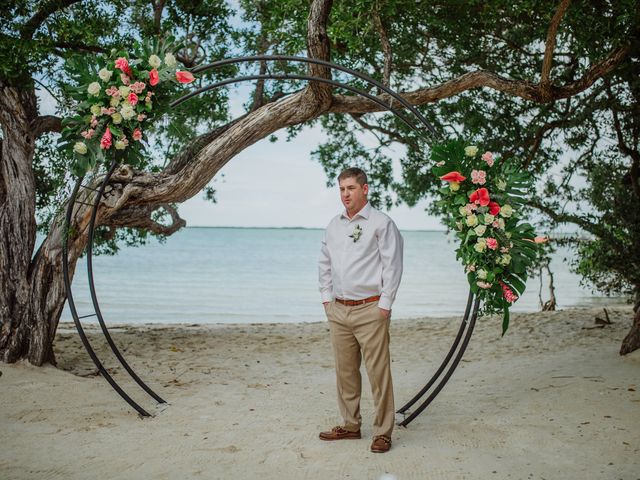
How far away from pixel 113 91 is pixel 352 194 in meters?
2.05

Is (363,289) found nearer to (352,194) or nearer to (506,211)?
(352,194)

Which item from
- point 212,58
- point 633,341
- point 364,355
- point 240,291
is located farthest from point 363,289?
point 240,291

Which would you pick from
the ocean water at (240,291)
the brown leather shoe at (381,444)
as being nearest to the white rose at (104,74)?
the brown leather shoe at (381,444)

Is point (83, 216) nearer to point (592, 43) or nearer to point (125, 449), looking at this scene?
point (125, 449)

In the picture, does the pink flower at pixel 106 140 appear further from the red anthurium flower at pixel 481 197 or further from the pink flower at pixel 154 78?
the red anthurium flower at pixel 481 197

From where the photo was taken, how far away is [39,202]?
31.0 ft

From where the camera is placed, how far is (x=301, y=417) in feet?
18.2

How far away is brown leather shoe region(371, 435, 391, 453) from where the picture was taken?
14.7 feet

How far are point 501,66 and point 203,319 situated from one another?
10224mm

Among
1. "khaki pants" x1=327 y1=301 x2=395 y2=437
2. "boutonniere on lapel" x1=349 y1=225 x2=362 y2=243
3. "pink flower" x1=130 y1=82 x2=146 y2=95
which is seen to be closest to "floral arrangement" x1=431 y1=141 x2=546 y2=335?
"boutonniere on lapel" x1=349 y1=225 x2=362 y2=243

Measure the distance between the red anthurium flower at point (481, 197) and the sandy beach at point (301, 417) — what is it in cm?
179

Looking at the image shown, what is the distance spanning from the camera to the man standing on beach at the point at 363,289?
4457 mm

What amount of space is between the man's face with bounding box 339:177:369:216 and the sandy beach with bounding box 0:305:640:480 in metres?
1.75

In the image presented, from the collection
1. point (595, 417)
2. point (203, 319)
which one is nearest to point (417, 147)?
point (595, 417)
